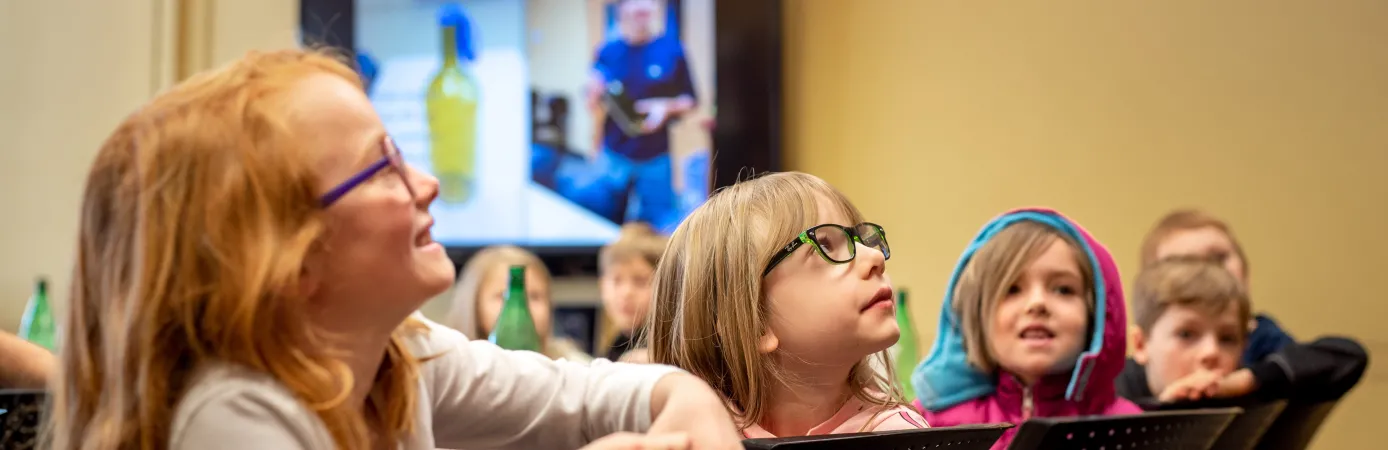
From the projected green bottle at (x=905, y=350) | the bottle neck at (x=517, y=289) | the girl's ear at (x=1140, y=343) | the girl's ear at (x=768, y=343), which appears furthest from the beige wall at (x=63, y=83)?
the girl's ear at (x=768, y=343)

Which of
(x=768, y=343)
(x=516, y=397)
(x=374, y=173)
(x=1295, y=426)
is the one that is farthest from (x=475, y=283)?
(x=374, y=173)

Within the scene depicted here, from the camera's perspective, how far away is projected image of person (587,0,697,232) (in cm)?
353

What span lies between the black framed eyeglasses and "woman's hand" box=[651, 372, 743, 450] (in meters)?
0.46

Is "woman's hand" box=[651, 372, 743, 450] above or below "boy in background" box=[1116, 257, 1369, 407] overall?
above

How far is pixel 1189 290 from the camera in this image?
2.29m

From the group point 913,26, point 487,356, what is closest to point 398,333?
point 487,356

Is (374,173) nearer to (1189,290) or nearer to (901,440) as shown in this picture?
(901,440)

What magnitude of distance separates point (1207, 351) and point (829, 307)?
1.21 m

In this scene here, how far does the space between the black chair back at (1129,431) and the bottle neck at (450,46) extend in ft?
9.19

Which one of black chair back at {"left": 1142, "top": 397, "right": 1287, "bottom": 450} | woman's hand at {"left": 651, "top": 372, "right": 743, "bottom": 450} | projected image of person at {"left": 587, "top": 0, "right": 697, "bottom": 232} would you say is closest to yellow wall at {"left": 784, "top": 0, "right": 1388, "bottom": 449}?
projected image of person at {"left": 587, "top": 0, "right": 697, "bottom": 232}

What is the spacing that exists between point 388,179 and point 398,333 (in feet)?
0.53

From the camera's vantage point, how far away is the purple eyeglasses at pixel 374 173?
834mm

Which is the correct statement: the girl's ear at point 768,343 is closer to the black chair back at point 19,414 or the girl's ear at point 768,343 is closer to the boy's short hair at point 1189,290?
the black chair back at point 19,414

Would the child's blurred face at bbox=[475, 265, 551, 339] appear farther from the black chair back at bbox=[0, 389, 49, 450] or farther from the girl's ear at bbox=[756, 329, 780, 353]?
the black chair back at bbox=[0, 389, 49, 450]
